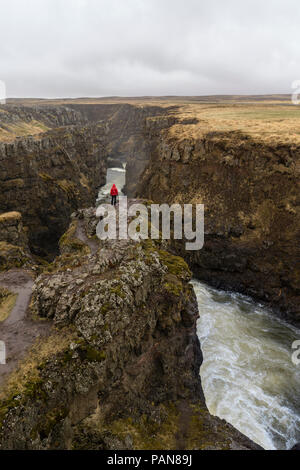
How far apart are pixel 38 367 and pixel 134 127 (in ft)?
437

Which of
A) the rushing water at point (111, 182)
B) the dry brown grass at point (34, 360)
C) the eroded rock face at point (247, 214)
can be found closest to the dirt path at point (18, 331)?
the dry brown grass at point (34, 360)

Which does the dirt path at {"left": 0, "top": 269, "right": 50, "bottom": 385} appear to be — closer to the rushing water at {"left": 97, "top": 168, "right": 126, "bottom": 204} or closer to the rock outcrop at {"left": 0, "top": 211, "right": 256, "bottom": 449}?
the rock outcrop at {"left": 0, "top": 211, "right": 256, "bottom": 449}

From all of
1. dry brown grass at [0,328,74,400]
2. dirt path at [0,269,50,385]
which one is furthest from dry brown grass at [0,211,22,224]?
dry brown grass at [0,328,74,400]

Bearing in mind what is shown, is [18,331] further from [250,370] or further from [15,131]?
[15,131]

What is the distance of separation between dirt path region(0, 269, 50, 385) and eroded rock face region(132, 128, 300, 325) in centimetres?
2456

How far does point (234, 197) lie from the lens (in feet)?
131

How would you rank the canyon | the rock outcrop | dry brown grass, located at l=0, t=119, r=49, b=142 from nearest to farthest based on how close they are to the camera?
the rock outcrop
the canyon
dry brown grass, located at l=0, t=119, r=49, b=142

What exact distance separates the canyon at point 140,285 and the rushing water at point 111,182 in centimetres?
2272

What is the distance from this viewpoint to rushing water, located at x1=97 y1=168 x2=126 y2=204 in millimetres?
75756

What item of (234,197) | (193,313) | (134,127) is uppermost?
(134,127)

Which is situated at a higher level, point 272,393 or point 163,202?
point 163,202
